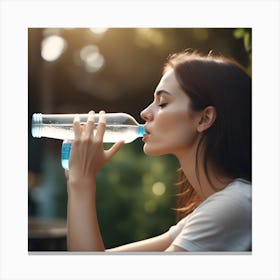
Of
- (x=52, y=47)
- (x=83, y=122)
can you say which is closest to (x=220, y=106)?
(x=83, y=122)

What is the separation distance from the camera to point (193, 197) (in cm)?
266

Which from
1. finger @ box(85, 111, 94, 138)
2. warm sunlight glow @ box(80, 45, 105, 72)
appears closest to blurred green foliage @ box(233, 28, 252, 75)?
warm sunlight glow @ box(80, 45, 105, 72)

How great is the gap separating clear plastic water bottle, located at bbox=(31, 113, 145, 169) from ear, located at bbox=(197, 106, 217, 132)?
0.73ft

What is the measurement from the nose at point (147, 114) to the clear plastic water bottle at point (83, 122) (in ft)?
0.11

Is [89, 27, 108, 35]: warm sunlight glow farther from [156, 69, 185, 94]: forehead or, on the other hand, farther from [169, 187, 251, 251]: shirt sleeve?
[169, 187, 251, 251]: shirt sleeve

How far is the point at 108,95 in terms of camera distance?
287 centimetres

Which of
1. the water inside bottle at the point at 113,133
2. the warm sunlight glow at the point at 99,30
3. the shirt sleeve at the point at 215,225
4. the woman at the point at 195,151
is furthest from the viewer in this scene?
the warm sunlight glow at the point at 99,30

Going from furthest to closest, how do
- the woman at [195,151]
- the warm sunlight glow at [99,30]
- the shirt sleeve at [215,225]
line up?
the warm sunlight glow at [99,30] → the woman at [195,151] → the shirt sleeve at [215,225]

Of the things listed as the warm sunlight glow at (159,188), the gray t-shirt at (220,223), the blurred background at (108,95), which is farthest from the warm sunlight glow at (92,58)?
the gray t-shirt at (220,223)

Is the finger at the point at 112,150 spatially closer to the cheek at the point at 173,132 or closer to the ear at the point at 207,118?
the cheek at the point at 173,132

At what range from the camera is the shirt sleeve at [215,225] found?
241 cm

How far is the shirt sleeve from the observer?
2.41m

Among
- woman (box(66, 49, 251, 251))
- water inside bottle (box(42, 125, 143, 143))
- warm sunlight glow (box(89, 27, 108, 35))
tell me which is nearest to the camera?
woman (box(66, 49, 251, 251))
